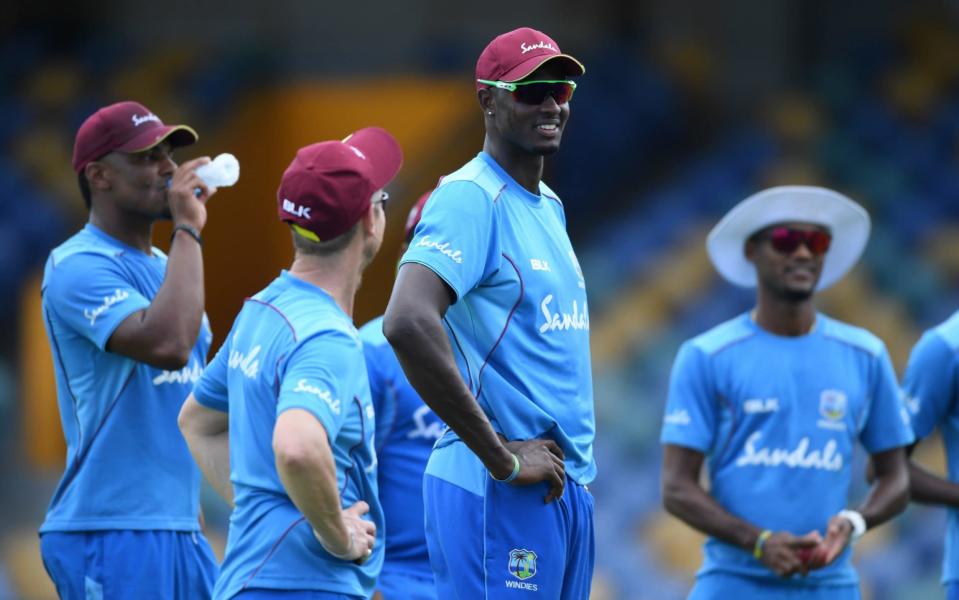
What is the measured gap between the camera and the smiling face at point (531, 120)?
13.7 ft

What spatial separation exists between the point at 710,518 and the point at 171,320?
6.30 feet

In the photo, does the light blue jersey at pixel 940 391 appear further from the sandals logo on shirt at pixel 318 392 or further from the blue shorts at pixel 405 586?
the sandals logo on shirt at pixel 318 392

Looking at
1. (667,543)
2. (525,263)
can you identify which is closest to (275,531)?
(525,263)

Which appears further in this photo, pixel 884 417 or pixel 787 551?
pixel 884 417

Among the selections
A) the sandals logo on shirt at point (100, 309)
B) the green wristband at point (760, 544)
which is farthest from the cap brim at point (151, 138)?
the green wristband at point (760, 544)

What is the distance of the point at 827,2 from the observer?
14727 mm

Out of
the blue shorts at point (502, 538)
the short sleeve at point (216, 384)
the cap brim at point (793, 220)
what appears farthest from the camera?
the cap brim at point (793, 220)

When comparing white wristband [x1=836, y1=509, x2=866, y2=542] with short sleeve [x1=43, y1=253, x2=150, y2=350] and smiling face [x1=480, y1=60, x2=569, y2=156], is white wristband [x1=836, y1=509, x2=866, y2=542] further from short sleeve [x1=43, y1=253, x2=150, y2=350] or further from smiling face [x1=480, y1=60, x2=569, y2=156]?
short sleeve [x1=43, y1=253, x2=150, y2=350]

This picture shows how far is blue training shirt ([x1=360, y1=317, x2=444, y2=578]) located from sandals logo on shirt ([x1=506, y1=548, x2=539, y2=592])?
1.17 meters

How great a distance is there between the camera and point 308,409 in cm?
380

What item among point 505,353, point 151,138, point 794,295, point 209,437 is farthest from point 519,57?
point 794,295

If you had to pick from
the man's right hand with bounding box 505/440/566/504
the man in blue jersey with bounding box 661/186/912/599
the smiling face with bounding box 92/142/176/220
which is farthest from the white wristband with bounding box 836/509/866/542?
the smiling face with bounding box 92/142/176/220

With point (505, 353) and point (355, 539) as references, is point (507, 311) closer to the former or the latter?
point (505, 353)

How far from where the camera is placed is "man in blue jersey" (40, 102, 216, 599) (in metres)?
4.76
